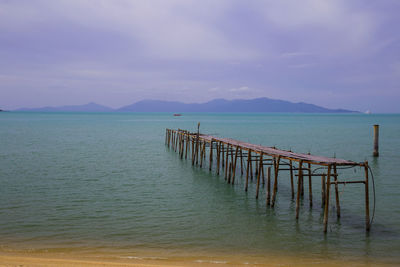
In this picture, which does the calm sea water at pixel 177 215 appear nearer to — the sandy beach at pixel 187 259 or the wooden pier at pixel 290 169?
the sandy beach at pixel 187 259

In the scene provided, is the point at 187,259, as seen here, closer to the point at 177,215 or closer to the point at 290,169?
the point at 177,215

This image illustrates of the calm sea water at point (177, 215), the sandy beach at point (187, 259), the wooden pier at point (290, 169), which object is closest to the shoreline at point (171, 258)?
the sandy beach at point (187, 259)

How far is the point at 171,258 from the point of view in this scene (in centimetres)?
912

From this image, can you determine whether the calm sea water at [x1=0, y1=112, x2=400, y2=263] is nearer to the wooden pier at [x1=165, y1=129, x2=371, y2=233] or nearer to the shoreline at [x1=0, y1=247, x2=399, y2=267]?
the shoreline at [x1=0, y1=247, x2=399, y2=267]

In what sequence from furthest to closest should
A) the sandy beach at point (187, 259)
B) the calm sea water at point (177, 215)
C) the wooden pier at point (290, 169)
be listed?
the wooden pier at point (290, 169), the calm sea water at point (177, 215), the sandy beach at point (187, 259)

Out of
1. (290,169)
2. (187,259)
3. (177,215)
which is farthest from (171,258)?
(290,169)

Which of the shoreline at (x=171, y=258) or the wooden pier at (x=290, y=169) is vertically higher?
the wooden pier at (x=290, y=169)

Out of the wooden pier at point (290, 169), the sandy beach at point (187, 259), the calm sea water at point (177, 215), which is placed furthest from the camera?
the wooden pier at point (290, 169)

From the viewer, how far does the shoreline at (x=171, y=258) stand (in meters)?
8.68

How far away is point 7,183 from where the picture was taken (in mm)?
17609

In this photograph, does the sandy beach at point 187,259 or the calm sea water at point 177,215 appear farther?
the calm sea water at point 177,215

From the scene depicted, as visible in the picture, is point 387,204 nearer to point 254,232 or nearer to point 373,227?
point 373,227

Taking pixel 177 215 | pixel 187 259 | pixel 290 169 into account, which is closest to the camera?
pixel 187 259

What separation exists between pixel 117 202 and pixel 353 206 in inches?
386
